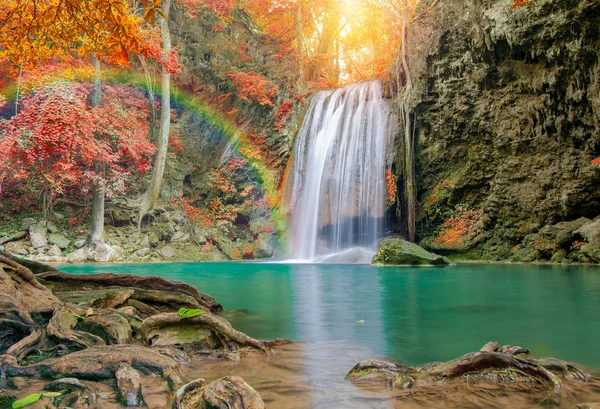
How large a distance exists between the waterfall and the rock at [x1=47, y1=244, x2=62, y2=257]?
26.8ft

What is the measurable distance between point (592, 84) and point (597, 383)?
11.2 meters

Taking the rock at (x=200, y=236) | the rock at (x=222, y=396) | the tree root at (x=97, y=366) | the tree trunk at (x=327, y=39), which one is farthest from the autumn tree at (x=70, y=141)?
the rock at (x=222, y=396)

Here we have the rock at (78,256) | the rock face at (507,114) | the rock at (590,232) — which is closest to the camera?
the rock at (590,232)

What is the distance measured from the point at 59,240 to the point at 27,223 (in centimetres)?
128

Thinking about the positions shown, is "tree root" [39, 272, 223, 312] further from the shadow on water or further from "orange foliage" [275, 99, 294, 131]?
"orange foliage" [275, 99, 294, 131]

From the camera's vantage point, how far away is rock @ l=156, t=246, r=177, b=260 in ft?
52.3

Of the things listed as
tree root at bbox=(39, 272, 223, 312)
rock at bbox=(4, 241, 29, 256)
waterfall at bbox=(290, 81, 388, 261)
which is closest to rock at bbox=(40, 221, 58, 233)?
rock at bbox=(4, 241, 29, 256)

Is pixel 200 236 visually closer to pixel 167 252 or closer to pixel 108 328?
pixel 167 252

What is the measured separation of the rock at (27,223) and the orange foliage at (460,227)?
13.7 meters

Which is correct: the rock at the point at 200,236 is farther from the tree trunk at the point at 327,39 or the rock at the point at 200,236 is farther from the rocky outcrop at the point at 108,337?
the rocky outcrop at the point at 108,337

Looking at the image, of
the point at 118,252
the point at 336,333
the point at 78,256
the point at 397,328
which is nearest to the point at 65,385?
the point at 336,333

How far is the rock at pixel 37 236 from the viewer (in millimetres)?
13624

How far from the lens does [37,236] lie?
13773mm

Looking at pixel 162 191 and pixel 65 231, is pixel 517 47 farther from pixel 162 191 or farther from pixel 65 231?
pixel 65 231
